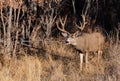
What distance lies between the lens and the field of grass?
10617 mm

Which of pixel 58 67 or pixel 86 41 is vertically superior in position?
pixel 86 41

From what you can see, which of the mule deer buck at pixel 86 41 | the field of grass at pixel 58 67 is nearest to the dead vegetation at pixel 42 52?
the field of grass at pixel 58 67

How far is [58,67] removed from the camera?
1148 cm

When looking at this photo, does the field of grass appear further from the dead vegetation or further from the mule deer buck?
the mule deer buck

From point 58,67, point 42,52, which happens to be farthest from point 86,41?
point 58,67

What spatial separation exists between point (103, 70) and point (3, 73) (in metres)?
2.49

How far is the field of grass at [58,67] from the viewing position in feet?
34.8

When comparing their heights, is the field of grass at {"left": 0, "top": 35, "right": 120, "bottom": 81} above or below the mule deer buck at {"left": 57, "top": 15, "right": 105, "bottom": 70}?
below

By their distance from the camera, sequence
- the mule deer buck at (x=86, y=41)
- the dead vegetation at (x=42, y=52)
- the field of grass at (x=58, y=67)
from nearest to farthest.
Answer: the field of grass at (x=58, y=67)
the dead vegetation at (x=42, y=52)
the mule deer buck at (x=86, y=41)

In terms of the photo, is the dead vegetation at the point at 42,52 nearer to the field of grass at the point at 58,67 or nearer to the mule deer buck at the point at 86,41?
the field of grass at the point at 58,67

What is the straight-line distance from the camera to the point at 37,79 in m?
10.5

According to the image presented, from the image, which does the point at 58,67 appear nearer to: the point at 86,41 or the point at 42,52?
the point at 86,41

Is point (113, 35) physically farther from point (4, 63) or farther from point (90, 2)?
point (4, 63)

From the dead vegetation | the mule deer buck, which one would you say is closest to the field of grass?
the dead vegetation
